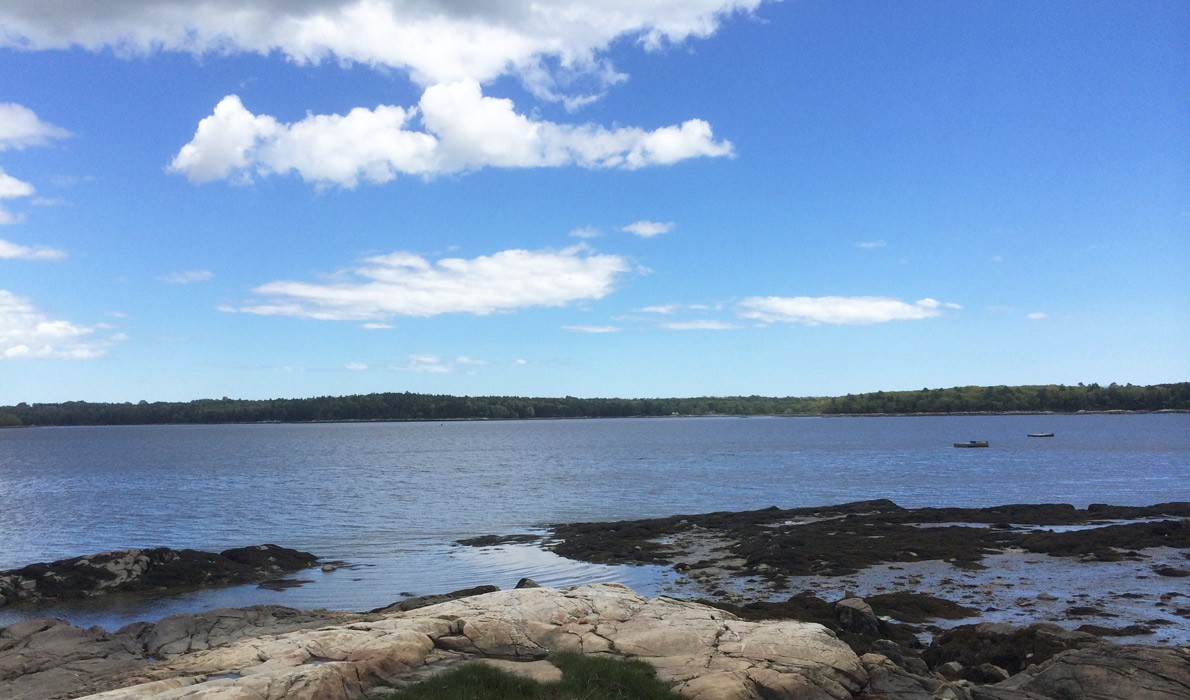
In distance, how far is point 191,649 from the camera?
1573 cm

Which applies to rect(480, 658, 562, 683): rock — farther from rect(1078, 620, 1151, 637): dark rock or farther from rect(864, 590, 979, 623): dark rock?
rect(1078, 620, 1151, 637): dark rock

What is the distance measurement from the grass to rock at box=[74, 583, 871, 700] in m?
0.54

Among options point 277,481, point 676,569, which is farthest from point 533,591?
point 277,481

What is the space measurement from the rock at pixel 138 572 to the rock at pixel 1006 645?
23.1 metres

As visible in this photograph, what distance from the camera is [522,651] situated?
13.5 m

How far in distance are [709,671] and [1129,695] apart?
19.7 ft

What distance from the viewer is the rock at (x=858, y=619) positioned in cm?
1773

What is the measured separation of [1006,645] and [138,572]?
88.9 feet

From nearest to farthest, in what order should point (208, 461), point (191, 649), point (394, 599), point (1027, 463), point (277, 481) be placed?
point (191, 649) < point (394, 599) < point (277, 481) < point (1027, 463) < point (208, 461)

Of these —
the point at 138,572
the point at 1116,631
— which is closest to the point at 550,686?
the point at 1116,631

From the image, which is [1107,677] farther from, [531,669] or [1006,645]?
[531,669]

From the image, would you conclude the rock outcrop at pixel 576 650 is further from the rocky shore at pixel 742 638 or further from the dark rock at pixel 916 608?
the dark rock at pixel 916 608

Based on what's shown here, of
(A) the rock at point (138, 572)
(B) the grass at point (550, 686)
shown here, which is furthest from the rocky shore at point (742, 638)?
(B) the grass at point (550, 686)

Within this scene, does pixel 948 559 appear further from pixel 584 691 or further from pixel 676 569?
pixel 584 691
